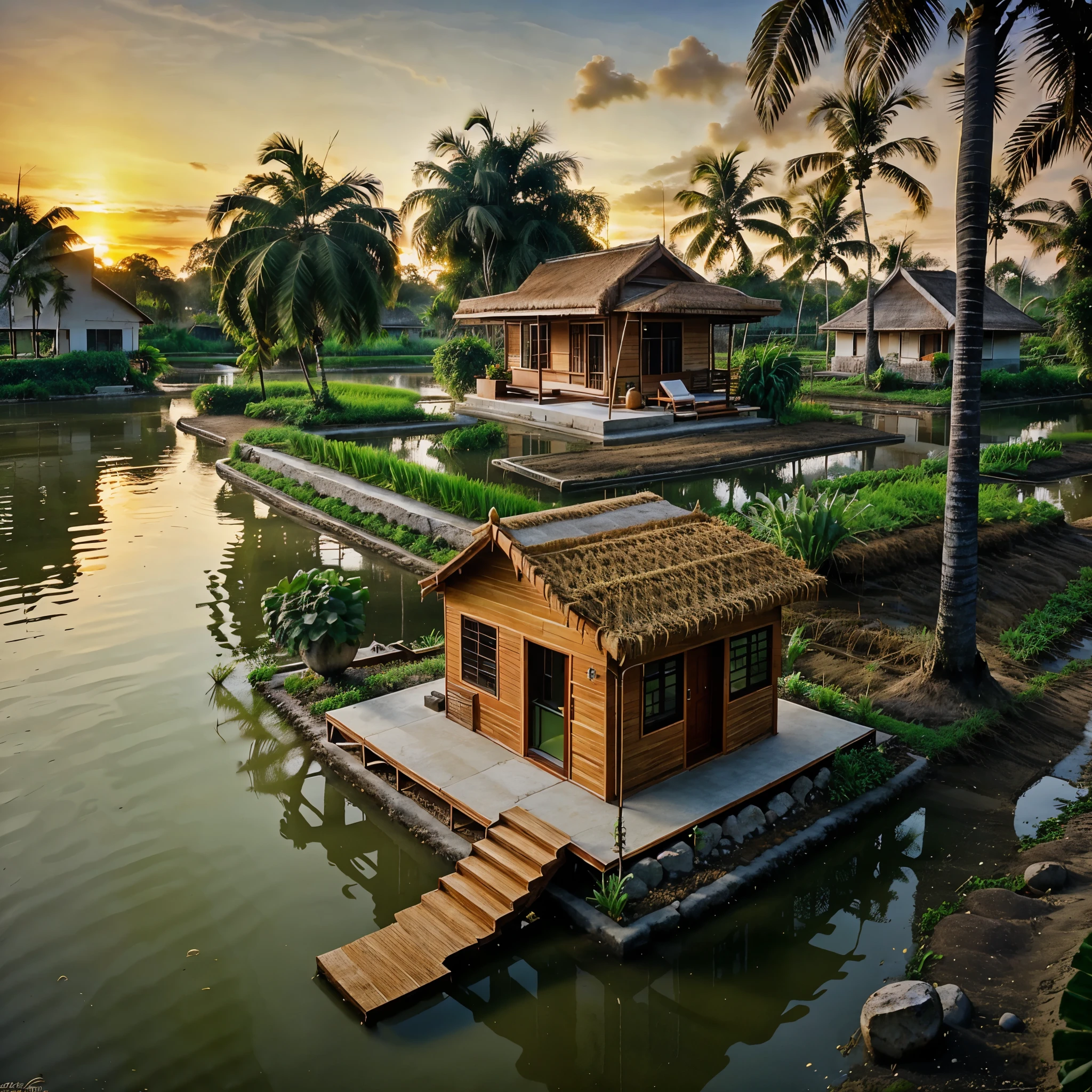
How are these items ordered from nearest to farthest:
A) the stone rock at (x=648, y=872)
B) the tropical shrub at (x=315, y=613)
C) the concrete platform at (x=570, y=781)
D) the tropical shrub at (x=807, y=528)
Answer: the stone rock at (x=648, y=872)
the concrete platform at (x=570, y=781)
the tropical shrub at (x=315, y=613)
the tropical shrub at (x=807, y=528)

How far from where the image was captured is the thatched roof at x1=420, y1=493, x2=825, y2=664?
7812 mm

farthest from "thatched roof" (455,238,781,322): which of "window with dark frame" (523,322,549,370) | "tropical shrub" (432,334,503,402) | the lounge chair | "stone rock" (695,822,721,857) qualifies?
"stone rock" (695,822,721,857)

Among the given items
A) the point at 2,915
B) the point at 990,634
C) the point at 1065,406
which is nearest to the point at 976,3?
the point at 990,634

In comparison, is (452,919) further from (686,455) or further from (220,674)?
(686,455)

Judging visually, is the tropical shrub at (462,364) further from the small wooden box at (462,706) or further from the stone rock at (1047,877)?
the stone rock at (1047,877)

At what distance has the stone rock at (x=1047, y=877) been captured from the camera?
7.21m

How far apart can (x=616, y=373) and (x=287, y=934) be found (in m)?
22.3

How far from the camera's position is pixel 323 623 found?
1102 centimetres

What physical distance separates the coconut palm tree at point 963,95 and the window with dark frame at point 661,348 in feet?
59.7

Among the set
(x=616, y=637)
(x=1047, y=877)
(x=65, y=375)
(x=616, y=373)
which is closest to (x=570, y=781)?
(x=616, y=637)

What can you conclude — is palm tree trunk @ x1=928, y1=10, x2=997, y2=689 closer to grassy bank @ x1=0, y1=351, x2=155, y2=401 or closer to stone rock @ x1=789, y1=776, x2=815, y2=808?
stone rock @ x1=789, y1=776, x2=815, y2=808

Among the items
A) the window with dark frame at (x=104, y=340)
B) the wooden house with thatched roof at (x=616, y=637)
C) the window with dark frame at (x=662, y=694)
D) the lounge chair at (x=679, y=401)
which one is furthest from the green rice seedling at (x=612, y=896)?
the window with dark frame at (x=104, y=340)

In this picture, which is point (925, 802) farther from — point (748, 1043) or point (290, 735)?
point (290, 735)

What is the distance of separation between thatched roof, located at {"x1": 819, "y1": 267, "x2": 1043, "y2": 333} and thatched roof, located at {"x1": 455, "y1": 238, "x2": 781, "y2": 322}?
1634 centimetres
